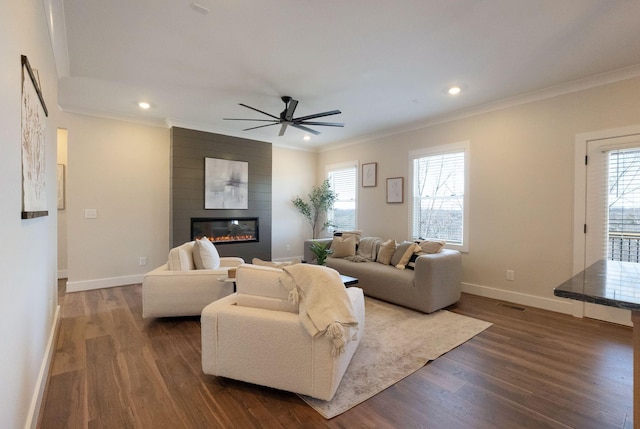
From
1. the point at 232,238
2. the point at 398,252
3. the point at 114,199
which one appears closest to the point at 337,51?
the point at 398,252

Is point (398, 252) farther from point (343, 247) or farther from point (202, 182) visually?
point (202, 182)

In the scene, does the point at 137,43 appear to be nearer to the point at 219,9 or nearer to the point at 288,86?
the point at 219,9

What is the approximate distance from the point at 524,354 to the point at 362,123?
3922mm

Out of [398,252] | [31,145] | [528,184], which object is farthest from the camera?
[398,252]

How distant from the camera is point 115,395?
2.00 meters

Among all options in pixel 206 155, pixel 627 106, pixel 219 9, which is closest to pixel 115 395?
pixel 219 9

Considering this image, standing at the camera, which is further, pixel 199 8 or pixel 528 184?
pixel 528 184

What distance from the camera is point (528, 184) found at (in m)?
3.82

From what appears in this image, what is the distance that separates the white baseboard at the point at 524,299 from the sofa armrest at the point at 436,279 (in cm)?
76

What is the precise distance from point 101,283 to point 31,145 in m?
3.68

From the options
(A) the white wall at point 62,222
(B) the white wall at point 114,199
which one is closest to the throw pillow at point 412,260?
(B) the white wall at point 114,199

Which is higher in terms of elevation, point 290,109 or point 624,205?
point 290,109

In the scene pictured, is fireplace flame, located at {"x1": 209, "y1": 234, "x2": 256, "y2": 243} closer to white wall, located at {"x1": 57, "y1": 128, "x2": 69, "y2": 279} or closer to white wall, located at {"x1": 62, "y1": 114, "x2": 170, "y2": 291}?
white wall, located at {"x1": 62, "y1": 114, "x2": 170, "y2": 291}

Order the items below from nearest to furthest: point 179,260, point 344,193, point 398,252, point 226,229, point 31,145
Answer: point 31,145, point 179,260, point 398,252, point 226,229, point 344,193
